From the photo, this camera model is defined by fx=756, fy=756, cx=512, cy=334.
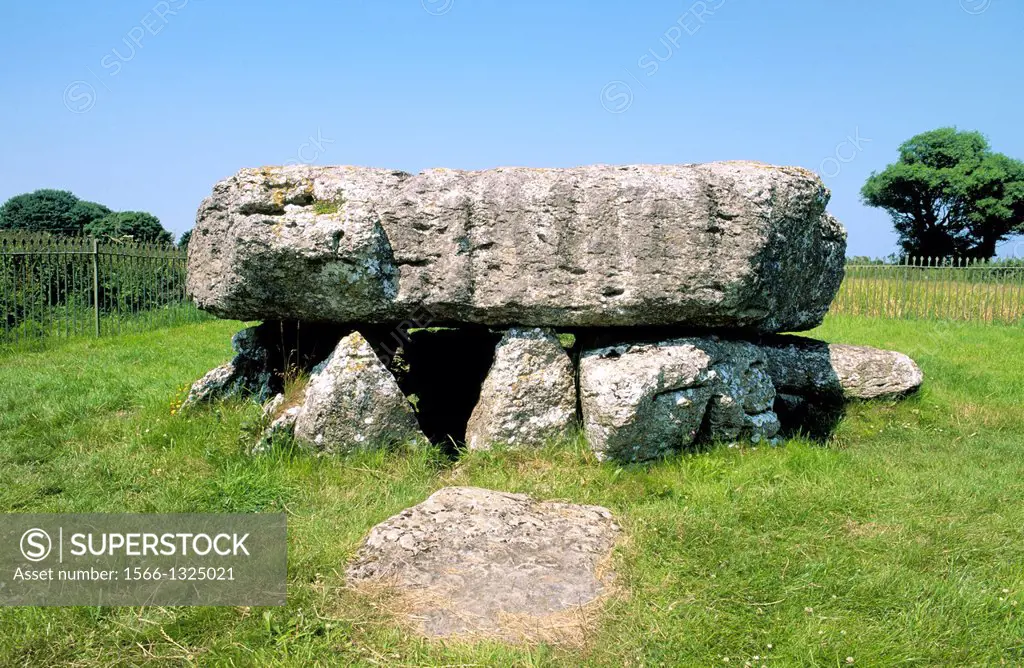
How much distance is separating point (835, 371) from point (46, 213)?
106 feet

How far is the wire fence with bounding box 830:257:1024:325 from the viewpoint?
1758 cm

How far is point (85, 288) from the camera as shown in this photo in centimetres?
1430

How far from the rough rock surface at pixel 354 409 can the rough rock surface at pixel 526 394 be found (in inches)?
24.6

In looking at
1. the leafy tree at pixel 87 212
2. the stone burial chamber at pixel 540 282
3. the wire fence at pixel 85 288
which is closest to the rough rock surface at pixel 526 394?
the stone burial chamber at pixel 540 282

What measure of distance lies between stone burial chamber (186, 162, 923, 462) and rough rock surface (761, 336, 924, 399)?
111cm

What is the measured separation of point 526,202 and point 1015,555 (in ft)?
13.5

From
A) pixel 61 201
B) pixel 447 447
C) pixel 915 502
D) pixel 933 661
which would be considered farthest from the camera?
pixel 61 201

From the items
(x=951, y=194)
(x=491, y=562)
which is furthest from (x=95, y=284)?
(x=951, y=194)

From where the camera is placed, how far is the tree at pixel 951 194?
126 ft

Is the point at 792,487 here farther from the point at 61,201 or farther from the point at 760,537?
the point at 61,201

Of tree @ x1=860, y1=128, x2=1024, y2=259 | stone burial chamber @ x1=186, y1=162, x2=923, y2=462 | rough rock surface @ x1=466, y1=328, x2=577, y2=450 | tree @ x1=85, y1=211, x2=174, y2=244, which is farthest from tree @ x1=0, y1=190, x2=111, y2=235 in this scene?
tree @ x1=860, y1=128, x2=1024, y2=259

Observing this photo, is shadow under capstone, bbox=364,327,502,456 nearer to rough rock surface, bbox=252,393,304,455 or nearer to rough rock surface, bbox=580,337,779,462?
rough rock surface, bbox=252,393,304,455

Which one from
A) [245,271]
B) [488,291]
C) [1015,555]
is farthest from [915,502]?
[245,271]

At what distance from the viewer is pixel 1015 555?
4.60 m
